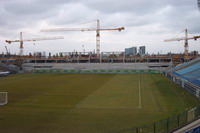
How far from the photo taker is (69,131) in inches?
578

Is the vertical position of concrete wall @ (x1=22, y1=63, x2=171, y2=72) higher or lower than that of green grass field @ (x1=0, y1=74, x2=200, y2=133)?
higher

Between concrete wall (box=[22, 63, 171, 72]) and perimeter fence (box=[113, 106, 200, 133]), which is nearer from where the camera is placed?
perimeter fence (box=[113, 106, 200, 133])

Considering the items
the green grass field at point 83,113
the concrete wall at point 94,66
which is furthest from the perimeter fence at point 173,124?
the concrete wall at point 94,66

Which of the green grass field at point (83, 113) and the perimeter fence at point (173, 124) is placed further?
the green grass field at point (83, 113)

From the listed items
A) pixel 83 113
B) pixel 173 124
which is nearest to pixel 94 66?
pixel 83 113

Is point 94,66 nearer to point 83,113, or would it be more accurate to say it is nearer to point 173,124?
point 83,113

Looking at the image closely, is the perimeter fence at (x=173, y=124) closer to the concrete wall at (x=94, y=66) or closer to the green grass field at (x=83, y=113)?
the green grass field at (x=83, y=113)

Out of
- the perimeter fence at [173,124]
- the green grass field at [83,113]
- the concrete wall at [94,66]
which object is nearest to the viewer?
the perimeter fence at [173,124]

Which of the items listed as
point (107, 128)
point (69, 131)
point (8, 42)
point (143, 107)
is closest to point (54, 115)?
point (69, 131)

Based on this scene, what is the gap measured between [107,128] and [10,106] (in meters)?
13.6

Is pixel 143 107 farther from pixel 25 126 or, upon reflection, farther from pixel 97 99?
pixel 25 126

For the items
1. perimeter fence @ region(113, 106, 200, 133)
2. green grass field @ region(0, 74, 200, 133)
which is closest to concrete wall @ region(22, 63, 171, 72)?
green grass field @ region(0, 74, 200, 133)

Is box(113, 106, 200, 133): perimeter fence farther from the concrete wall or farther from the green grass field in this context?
the concrete wall

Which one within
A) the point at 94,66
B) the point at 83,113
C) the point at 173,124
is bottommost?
the point at 83,113
